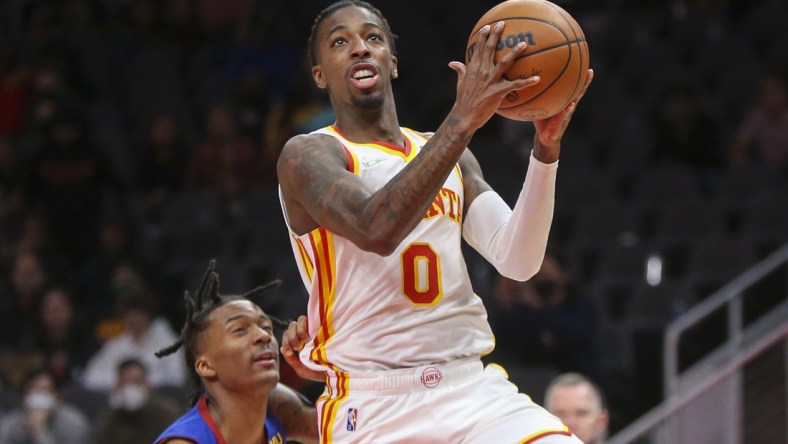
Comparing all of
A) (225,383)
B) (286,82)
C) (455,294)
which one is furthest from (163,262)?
(455,294)

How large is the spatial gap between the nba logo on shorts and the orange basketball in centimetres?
100

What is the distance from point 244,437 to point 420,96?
809 centimetres

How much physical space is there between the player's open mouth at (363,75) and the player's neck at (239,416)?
1324mm

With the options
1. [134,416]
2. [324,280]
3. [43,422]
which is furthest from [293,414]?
[43,422]

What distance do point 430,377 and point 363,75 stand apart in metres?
0.97

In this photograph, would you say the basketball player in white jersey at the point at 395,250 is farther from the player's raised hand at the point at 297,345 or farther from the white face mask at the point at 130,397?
the white face mask at the point at 130,397

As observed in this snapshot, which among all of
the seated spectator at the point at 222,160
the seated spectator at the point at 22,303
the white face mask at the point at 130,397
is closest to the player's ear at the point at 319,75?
the white face mask at the point at 130,397

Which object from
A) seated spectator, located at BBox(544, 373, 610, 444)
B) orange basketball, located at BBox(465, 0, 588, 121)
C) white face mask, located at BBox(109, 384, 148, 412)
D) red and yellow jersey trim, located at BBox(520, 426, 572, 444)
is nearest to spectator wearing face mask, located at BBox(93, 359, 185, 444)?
white face mask, located at BBox(109, 384, 148, 412)

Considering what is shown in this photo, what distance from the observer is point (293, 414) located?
500 cm

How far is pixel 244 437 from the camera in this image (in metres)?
4.71

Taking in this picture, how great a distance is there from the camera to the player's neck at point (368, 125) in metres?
4.09

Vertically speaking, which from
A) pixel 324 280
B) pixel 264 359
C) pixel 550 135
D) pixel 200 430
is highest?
pixel 550 135

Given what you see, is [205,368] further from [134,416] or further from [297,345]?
[134,416]

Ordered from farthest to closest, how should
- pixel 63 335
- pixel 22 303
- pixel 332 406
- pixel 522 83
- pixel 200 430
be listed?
pixel 22 303 < pixel 63 335 < pixel 200 430 < pixel 332 406 < pixel 522 83
